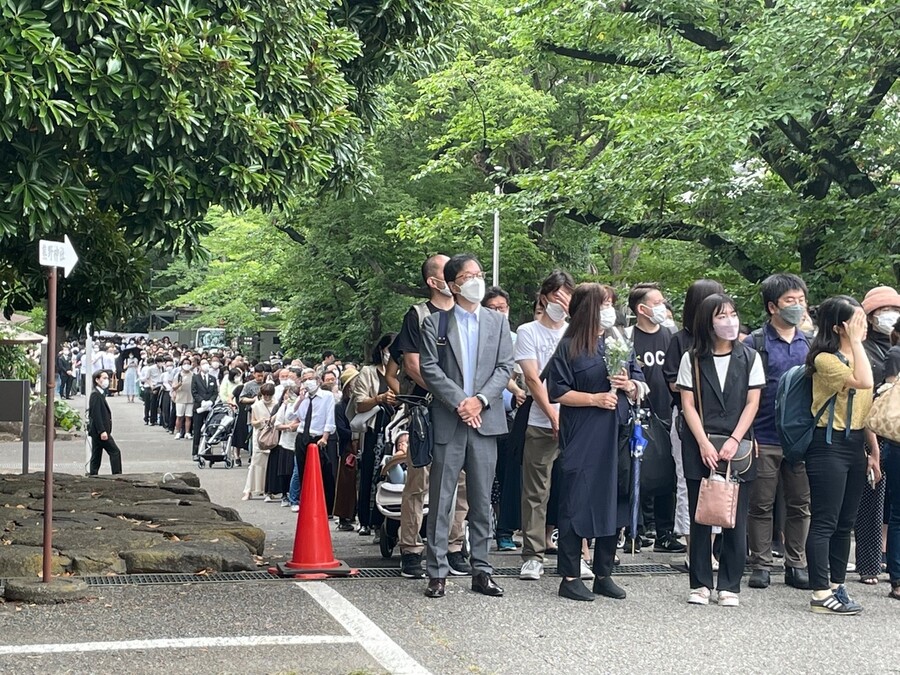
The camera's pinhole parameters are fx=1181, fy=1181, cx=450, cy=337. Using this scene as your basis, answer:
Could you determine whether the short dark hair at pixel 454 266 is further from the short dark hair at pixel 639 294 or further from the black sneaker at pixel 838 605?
the black sneaker at pixel 838 605

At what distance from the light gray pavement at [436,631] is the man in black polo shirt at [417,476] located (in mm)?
293

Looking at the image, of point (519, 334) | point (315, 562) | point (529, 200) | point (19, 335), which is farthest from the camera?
point (19, 335)

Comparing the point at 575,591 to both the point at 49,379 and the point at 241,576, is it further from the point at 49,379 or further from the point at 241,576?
the point at 49,379

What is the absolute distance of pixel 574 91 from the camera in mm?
27016

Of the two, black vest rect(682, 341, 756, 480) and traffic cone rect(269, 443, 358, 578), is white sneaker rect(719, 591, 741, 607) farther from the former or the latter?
traffic cone rect(269, 443, 358, 578)

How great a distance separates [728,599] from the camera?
23.6 feet

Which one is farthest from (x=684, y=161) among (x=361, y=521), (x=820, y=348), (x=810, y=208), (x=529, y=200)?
(x=820, y=348)

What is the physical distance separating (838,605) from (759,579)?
0.91 meters

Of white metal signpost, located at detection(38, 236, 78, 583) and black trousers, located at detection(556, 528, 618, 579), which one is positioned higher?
white metal signpost, located at detection(38, 236, 78, 583)

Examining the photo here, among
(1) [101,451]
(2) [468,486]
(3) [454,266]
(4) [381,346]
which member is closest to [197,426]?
(1) [101,451]

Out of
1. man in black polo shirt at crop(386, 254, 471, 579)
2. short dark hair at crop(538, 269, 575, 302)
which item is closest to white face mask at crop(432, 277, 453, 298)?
→ man in black polo shirt at crop(386, 254, 471, 579)

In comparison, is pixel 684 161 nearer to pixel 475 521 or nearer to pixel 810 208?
pixel 810 208

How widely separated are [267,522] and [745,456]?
6903mm

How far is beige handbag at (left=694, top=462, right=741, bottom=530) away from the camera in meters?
6.99
